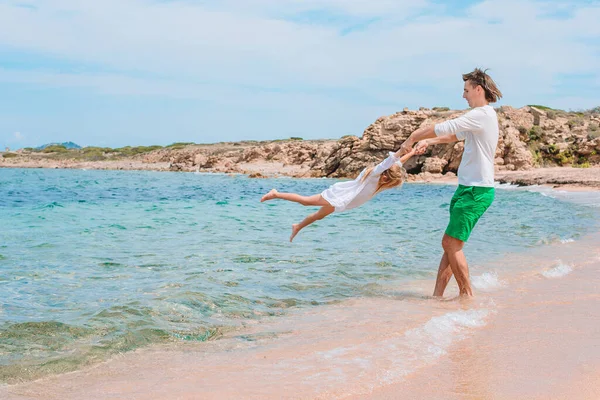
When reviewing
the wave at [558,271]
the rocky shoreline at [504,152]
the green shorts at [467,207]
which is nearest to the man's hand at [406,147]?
the green shorts at [467,207]

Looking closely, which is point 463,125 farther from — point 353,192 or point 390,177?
point 353,192

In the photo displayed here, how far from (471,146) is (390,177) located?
0.91 meters

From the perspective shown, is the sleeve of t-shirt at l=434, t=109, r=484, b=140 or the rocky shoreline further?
the rocky shoreline

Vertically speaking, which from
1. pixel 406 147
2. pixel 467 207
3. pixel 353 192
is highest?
pixel 406 147

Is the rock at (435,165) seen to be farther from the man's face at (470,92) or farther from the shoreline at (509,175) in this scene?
the man's face at (470,92)

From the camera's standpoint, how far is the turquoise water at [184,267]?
16.0 feet

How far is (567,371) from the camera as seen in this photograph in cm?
350

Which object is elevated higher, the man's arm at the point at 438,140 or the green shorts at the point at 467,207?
the man's arm at the point at 438,140

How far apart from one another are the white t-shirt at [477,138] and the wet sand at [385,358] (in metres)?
1.29

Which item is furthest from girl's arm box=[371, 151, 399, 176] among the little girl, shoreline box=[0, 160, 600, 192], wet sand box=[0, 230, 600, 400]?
shoreline box=[0, 160, 600, 192]

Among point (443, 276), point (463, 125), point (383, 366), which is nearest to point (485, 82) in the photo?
point (463, 125)

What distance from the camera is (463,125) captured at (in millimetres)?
5656

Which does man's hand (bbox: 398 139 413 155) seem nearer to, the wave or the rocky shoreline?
the wave

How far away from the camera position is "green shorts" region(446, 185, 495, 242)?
230 inches
